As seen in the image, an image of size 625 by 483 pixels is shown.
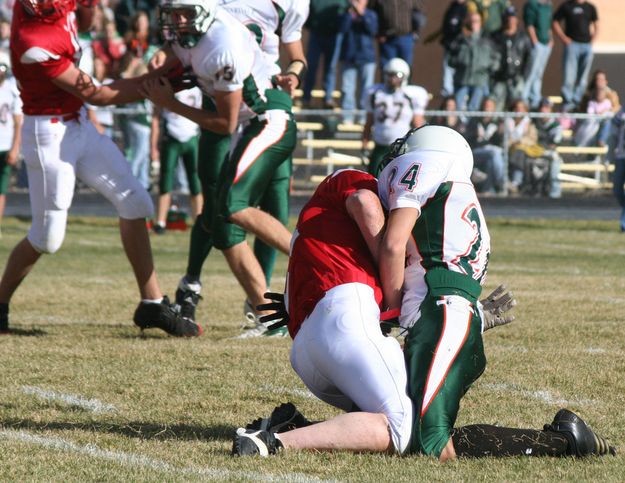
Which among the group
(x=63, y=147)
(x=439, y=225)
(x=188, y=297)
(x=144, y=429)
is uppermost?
(x=439, y=225)

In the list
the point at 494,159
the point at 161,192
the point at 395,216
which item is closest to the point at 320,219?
the point at 395,216

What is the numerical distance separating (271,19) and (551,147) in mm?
9368

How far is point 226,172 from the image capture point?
6.52m

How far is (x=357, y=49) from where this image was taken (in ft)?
58.9

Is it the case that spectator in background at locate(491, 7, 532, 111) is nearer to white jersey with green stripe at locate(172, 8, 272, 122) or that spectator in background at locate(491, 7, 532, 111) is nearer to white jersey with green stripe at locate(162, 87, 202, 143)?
white jersey with green stripe at locate(162, 87, 202, 143)

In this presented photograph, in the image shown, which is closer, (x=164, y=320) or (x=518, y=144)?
(x=164, y=320)

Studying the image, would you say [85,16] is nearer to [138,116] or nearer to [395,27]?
[138,116]

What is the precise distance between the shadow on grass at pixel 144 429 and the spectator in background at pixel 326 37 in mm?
13379

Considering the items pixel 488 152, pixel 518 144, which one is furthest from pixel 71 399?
pixel 518 144

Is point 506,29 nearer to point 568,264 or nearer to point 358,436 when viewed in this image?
point 568,264

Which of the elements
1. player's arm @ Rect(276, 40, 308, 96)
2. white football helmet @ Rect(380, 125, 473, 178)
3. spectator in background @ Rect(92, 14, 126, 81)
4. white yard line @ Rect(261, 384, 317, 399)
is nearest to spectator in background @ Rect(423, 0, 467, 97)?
spectator in background @ Rect(92, 14, 126, 81)

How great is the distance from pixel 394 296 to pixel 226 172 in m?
2.51

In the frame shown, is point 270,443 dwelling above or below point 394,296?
below

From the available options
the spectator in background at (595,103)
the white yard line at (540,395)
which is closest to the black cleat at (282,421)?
the white yard line at (540,395)
